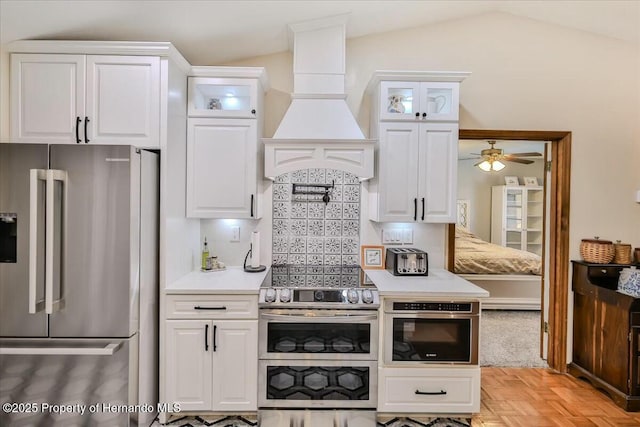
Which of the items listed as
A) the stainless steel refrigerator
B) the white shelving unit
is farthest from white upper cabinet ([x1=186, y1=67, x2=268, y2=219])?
the white shelving unit

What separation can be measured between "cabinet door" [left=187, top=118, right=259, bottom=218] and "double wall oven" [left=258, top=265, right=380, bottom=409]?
2.65 ft

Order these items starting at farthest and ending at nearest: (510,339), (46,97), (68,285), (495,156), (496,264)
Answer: (496,264)
(495,156)
(510,339)
(46,97)
(68,285)

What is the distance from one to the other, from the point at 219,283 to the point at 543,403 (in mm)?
2626

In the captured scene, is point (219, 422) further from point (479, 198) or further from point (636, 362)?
point (479, 198)

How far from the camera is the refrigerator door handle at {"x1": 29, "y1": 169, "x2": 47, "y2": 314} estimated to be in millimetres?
1923

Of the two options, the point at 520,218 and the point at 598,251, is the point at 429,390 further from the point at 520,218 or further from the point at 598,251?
the point at 520,218

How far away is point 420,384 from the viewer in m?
2.45

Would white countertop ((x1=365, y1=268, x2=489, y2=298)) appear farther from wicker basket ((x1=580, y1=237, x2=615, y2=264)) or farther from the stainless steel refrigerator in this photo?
the stainless steel refrigerator

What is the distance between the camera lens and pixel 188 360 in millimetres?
2396

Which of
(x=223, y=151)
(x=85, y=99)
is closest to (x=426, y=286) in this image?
(x=223, y=151)

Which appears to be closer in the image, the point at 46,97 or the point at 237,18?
the point at 46,97

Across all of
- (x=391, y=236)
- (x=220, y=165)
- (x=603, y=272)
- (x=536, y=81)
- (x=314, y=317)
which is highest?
(x=536, y=81)

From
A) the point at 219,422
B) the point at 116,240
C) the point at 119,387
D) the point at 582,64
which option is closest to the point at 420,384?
the point at 219,422

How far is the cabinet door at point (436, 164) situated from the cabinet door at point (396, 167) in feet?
0.19
